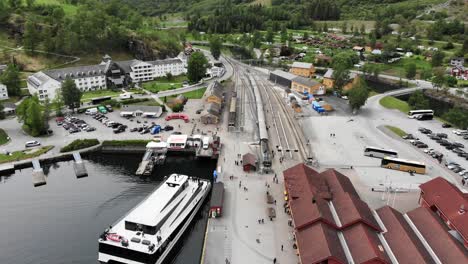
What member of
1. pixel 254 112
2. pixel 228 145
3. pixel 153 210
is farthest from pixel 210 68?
pixel 153 210

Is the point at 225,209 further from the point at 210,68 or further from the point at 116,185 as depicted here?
the point at 210,68

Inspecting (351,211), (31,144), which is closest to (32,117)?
(31,144)

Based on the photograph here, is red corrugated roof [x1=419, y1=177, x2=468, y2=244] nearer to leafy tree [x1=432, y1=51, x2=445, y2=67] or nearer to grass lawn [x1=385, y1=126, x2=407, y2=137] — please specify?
grass lawn [x1=385, y1=126, x2=407, y2=137]

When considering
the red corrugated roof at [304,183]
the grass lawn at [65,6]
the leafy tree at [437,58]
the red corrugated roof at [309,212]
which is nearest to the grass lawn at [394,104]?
the leafy tree at [437,58]

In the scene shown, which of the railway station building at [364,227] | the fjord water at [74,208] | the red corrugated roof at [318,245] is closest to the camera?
the red corrugated roof at [318,245]

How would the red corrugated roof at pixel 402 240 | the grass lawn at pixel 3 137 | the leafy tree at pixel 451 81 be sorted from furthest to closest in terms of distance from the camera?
the leafy tree at pixel 451 81
the grass lawn at pixel 3 137
the red corrugated roof at pixel 402 240

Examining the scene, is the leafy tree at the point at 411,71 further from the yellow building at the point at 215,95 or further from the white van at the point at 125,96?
the white van at the point at 125,96
